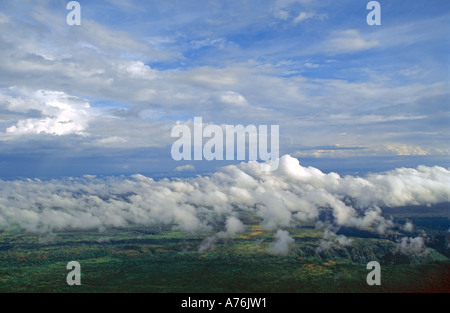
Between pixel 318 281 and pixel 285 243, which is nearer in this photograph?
pixel 318 281

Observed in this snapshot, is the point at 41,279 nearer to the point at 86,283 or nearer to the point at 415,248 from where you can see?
the point at 86,283
